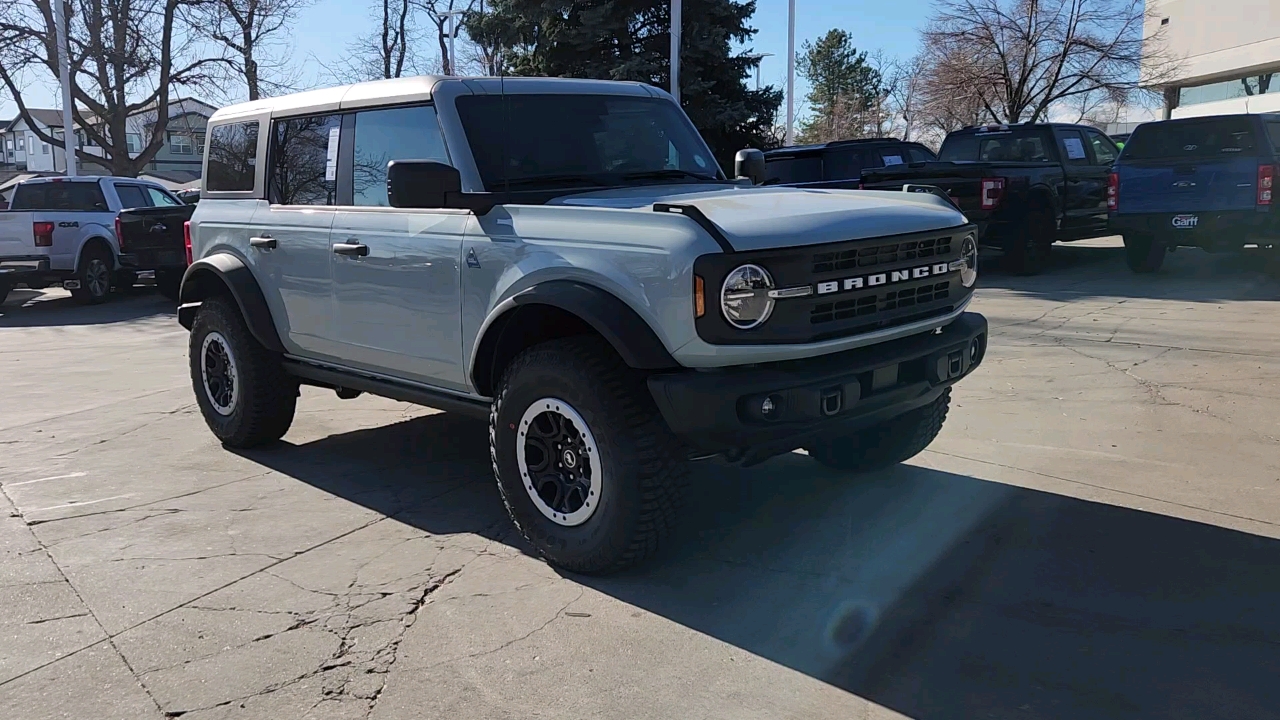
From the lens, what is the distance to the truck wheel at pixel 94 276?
49.3 ft

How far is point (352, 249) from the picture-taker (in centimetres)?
504

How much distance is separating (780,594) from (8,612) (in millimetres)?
2919

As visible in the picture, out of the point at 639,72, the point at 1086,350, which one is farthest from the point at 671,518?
the point at 639,72

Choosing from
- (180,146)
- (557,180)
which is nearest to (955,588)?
(557,180)

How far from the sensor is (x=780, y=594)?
394 centimetres

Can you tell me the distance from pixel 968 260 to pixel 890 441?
967 millimetres

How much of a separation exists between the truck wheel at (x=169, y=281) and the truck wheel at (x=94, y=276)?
795 millimetres

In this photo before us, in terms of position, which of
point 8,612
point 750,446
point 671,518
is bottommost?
point 8,612

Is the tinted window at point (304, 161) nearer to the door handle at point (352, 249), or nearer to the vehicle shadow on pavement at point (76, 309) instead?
the door handle at point (352, 249)

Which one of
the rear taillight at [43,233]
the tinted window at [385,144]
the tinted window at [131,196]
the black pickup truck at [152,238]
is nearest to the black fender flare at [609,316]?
the tinted window at [385,144]

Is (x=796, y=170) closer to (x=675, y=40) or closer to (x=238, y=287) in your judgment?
(x=675, y=40)

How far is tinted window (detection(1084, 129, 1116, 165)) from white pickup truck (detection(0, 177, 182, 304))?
1328cm

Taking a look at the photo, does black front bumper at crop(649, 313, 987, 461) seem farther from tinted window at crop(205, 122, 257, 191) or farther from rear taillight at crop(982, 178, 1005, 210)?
rear taillight at crop(982, 178, 1005, 210)

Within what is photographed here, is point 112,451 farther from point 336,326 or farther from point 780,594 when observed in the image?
point 780,594
